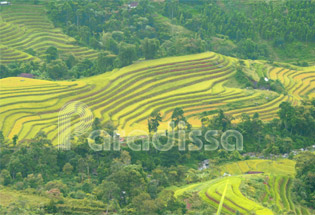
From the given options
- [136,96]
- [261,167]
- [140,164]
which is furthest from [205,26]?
[140,164]

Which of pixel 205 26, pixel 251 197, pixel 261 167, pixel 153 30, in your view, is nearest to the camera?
pixel 251 197

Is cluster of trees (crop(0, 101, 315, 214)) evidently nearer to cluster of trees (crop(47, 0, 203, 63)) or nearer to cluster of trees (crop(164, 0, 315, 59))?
cluster of trees (crop(47, 0, 203, 63))

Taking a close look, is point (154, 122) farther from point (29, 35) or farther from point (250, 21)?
point (250, 21)

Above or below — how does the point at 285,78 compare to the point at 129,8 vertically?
below

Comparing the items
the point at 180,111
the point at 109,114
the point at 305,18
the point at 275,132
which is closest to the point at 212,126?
the point at 180,111

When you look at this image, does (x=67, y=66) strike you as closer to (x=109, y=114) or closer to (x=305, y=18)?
(x=109, y=114)


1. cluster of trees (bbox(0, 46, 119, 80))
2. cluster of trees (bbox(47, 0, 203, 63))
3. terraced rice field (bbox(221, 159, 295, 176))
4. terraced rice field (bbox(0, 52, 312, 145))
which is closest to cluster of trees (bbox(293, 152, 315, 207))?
terraced rice field (bbox(221, 159, 295, 176))

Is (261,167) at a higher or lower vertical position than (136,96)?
lower
